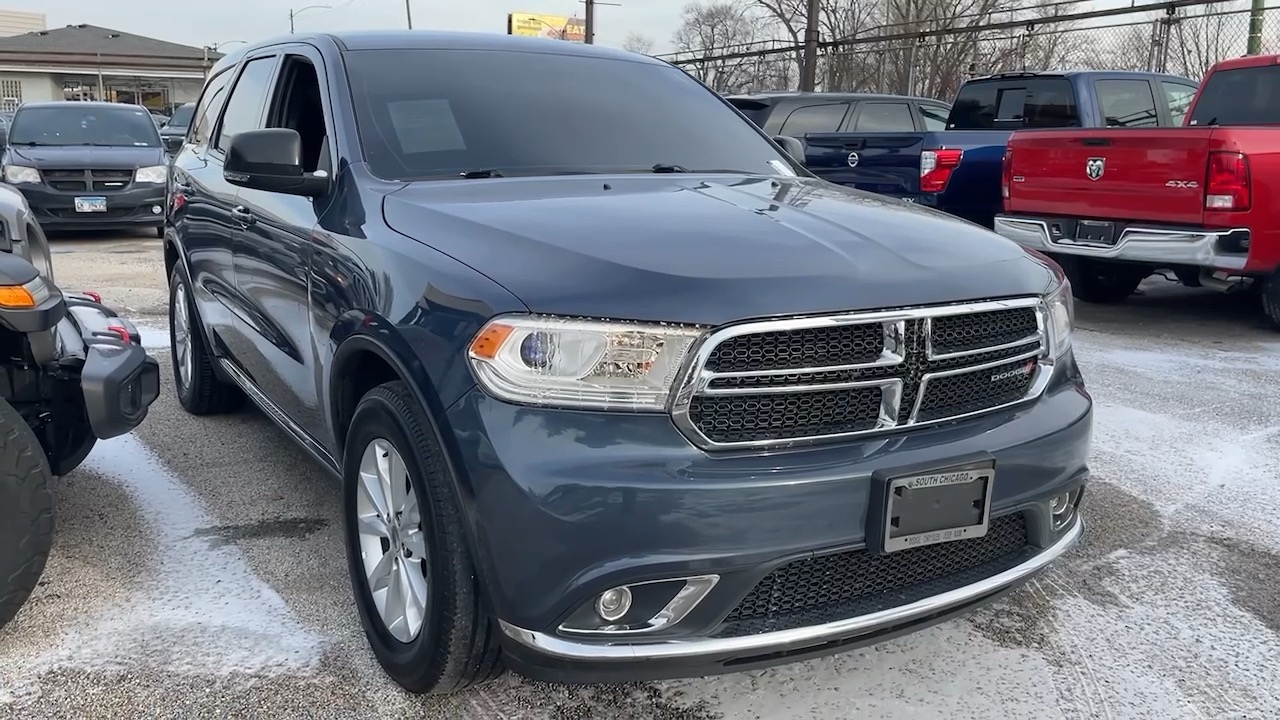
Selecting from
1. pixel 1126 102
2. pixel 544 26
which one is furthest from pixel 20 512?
pixel 544 26

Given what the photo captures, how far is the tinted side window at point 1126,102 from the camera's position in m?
9.22

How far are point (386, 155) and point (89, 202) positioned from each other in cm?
1015

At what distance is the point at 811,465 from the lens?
217cm

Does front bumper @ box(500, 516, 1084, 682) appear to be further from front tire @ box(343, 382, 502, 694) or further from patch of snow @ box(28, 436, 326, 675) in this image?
patch of snow @ box(28, 436, 326, 675)

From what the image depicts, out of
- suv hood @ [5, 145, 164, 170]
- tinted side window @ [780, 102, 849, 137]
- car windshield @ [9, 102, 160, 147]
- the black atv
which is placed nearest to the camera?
the black atv

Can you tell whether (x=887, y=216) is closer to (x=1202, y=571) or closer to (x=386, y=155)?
(x=386, y=155)

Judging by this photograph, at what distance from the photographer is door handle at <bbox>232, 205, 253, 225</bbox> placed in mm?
3648

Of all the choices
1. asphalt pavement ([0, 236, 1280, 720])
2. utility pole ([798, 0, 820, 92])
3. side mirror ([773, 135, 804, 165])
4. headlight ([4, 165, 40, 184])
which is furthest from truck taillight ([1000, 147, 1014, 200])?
utility pole ([798, 0, 820, 92])

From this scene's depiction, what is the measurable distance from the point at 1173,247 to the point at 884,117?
17.6 ft

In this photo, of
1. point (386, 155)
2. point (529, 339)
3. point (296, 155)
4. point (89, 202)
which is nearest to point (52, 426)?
point (296, 155)

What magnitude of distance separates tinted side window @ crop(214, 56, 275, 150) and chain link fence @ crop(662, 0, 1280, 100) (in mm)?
8235

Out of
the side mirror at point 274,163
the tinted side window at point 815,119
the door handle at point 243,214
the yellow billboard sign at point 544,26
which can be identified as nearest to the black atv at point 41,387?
the door handle at point 243,214

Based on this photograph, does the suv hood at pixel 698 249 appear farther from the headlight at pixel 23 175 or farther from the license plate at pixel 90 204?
the headlight at pixel 23 175

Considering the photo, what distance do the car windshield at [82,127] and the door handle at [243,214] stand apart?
33.1ft
